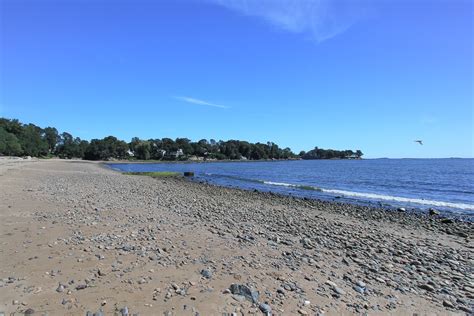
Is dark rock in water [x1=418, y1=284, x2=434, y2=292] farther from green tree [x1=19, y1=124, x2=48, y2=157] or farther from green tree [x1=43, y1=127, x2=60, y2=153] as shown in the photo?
green tree [x1=43, y1=127, x2=60, y2=153]

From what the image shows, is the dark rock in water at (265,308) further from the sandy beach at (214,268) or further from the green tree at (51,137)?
the green tree at (51,137)

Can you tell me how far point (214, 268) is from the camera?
7.71 metres

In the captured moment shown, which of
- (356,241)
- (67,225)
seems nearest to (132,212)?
(67,225)

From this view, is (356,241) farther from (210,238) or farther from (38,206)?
(38,206)

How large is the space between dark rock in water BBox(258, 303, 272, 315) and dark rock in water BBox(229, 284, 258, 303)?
20cm

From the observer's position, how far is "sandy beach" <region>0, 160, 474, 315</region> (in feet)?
19.4

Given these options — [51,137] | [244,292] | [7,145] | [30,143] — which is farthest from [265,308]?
[51,137]

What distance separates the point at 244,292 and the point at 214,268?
59.9 inches

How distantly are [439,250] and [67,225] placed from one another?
13.2 metres

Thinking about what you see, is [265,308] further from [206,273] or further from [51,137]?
[51,137]

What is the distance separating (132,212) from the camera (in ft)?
48.8

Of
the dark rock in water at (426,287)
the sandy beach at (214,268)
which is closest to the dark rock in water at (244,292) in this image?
the sandy beach at (214,268)

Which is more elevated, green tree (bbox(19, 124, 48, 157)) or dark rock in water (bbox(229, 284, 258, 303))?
green tree (bbox(19, 124, 48, 157))

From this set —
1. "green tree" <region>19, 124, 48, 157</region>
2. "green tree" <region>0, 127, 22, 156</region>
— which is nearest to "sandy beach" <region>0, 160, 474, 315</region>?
"green tree" <region>0, 127, 22, 156</region>
